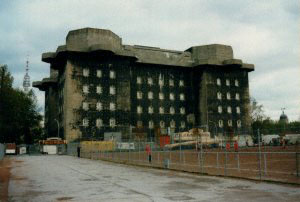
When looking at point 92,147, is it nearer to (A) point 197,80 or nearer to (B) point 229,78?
(A) point 197,80

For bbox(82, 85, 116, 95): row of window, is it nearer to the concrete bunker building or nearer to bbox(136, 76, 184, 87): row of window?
the concrete bunker building

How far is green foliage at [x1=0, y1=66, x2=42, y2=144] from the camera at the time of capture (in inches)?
2790

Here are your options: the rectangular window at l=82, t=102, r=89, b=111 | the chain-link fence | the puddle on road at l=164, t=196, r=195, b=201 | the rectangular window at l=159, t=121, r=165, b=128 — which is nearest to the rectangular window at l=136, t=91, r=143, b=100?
the rectangular window at l=159, t=121, r=165, b=128

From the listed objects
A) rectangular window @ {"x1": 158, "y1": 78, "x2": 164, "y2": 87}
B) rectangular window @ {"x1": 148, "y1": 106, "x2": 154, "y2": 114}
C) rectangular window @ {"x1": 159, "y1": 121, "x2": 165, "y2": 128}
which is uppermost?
rectangular window @ {"x1": 158, "y1": 78, "x2": 164, "y2": 87}

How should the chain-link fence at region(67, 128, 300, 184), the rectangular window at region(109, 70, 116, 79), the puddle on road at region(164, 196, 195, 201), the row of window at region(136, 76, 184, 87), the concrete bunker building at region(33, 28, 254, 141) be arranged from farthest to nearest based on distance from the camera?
the row of window at region(136, 76, 184, 87) < the rectangular window at region(109, 70, 116, 79) < the concrete bunker building at region(33, 28, 254, 141) < the chain-link fence at region(67, 128, 300, 184) < the puddle on road at region(164, 196, 195, 201)

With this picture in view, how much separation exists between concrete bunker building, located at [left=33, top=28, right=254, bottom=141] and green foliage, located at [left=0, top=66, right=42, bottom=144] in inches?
206

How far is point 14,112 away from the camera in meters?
78.5

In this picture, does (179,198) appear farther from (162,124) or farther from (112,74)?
(162,124)

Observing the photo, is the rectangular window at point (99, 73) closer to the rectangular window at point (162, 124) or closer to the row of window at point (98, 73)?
the row of window at point (98, 73)

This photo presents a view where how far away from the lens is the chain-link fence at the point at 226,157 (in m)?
18.0

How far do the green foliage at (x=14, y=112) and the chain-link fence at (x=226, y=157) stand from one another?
53.6 feet

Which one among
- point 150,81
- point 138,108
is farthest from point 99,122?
point 150,81

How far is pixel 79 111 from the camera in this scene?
244 feet

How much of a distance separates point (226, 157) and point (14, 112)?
68343 mm
